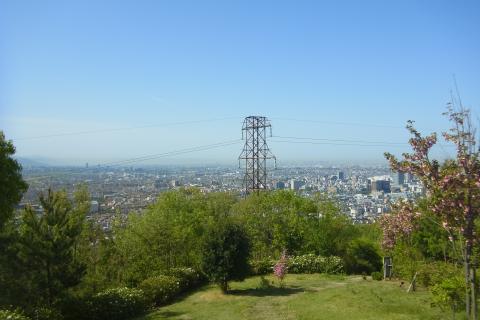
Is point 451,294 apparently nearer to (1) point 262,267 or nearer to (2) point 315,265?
(2) point 315,265

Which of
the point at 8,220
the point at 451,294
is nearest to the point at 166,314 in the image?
the point at 8,220

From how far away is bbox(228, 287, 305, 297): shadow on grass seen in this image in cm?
1942

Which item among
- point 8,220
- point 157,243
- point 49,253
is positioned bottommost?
point 157,243

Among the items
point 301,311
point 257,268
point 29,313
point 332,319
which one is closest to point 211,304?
point 301,311

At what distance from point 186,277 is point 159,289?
3.30 metres

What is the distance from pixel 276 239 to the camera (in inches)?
1248

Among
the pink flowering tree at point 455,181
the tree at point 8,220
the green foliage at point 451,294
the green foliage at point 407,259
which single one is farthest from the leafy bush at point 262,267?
the pink flowering tree at point 455,181

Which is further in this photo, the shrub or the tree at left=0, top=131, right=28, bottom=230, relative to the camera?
the tree at left=0, top=131, right=28, bottom=230

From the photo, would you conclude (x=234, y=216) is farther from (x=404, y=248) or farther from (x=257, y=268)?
(x=404, y=248)

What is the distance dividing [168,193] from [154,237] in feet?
29.7

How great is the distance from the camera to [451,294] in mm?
12211

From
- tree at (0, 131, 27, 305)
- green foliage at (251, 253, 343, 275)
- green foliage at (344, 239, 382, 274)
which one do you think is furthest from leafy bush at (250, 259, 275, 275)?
tree at (0, 131, 27, 305)

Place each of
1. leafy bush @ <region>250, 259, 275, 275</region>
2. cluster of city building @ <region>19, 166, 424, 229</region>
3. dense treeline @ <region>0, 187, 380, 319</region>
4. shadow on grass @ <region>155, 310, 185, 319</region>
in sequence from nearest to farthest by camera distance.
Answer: dense treeline @ <region>0, 187, 380, 319</region> < shadow on grass @ <region>155, 310, 185, 319</region> < leafy bush @ <region>250, 259, 275, 275</region> < cluster of city building @ <region>19, 166, 424, 229</region>

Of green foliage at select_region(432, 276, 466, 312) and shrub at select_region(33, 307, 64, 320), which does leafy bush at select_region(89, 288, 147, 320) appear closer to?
shrub at select_region(33, 307, 64, 320)
